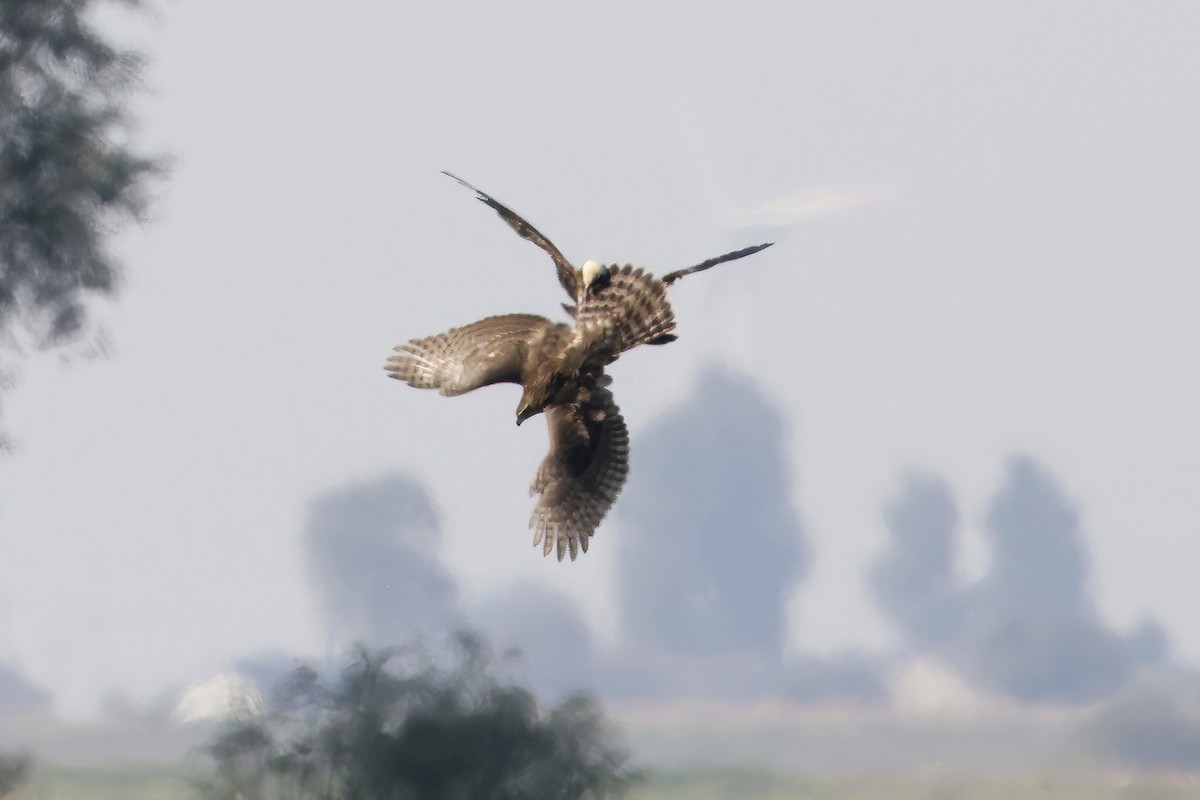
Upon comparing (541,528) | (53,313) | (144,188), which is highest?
(144,188)

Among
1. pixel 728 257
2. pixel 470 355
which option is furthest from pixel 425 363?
pixel 728 257

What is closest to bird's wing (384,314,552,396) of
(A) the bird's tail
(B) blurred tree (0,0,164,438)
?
(A) the bird's tail

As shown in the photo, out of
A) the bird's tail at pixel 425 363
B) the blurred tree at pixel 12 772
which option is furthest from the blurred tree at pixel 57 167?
the bird's tail at pixel 425 363

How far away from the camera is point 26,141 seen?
45375 millimetres

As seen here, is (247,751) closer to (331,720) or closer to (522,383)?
(331,720)

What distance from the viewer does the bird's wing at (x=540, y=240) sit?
21.5 meters

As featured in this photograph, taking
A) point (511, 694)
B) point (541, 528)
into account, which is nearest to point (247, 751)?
point (511, 694)

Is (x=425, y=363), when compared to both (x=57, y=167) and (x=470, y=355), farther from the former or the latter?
(x=57, y=167)

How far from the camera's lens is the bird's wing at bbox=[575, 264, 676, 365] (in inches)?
869

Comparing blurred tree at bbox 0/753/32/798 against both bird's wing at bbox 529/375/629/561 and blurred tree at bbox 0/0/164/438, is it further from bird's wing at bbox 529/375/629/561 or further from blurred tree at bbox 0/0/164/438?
bird's wing at bbox 529/375/629/561

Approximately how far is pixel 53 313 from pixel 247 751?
1274 centimetres

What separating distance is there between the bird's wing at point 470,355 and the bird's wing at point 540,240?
616mm

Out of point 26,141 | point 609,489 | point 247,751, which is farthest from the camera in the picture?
point 247,751

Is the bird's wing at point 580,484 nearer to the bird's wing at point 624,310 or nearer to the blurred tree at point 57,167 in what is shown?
the bird's wing at point 624,310
